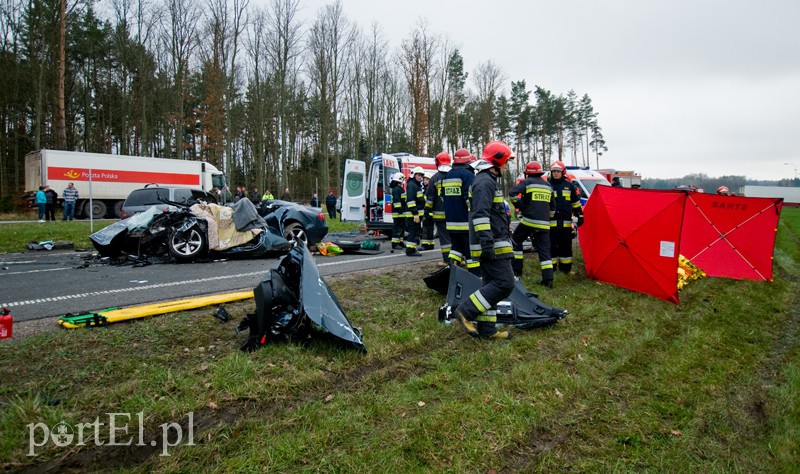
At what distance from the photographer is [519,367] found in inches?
148

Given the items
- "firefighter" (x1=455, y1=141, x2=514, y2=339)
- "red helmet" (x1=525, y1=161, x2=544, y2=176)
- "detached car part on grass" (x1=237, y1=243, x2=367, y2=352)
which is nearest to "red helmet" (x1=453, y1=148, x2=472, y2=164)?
"firefighter" (x1=455, y1=141, x2=514, y2=339)

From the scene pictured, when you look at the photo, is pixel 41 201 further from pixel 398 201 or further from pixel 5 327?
pixel 5 327

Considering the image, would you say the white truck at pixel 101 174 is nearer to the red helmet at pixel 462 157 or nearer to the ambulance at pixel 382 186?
the ambulance at pixel 382 186

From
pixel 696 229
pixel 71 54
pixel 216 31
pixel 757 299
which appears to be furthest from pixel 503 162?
pixel 71 54

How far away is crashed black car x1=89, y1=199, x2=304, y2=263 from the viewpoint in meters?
8.46

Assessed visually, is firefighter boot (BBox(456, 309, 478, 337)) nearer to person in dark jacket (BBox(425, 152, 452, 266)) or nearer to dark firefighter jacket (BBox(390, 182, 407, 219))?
person in dark jacket (BBox(425, 152, 452, 266))

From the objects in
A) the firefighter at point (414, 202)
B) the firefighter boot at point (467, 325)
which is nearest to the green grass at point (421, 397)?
the firefighter boot at point (467, 325)

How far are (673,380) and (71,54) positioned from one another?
38.6m

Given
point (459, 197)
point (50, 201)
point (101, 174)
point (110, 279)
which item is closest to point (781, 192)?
point (459, 197)

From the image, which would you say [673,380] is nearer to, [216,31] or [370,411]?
[370,411]

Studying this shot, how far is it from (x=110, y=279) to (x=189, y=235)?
1.99 metres

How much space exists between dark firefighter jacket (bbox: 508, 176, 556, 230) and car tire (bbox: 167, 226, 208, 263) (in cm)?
582

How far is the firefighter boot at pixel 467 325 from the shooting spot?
454cm

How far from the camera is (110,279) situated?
675cm
